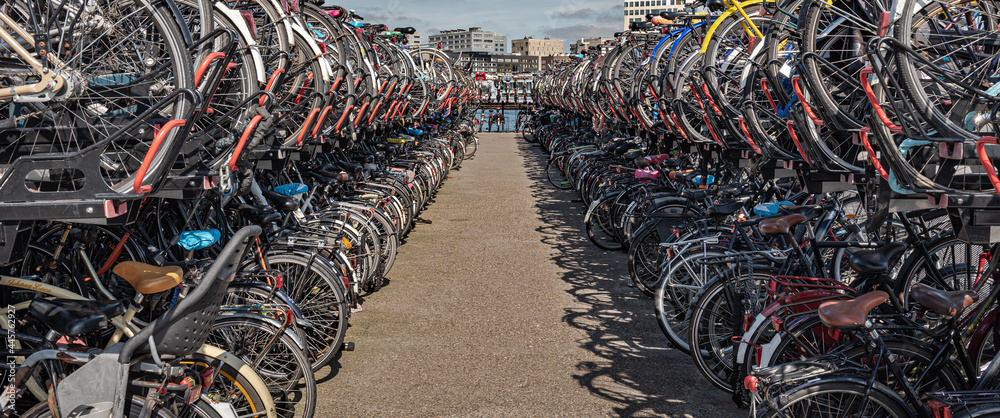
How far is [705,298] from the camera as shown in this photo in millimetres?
4418

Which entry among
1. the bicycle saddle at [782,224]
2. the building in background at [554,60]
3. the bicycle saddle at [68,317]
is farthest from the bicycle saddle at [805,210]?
the building in background at [554,60]

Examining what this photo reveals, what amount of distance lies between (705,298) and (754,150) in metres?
1.53

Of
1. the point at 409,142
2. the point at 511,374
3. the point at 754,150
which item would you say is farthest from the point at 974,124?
the point at 409,142

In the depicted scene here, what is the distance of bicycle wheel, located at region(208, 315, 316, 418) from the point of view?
3.62 m

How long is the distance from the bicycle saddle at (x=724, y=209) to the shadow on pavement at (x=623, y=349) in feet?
3.34

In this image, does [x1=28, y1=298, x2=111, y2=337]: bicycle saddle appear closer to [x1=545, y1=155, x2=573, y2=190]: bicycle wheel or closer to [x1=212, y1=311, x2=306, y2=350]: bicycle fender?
[x1=212, y1=311, x2=306, y2=350]: bicycle fender

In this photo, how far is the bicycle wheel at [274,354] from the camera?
362 centimetres

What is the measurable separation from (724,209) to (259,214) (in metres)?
3.34

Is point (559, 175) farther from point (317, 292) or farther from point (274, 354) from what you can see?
point (274, 354)

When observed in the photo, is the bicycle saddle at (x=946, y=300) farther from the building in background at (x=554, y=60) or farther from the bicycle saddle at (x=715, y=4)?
the building in background at (x=554, y=60)

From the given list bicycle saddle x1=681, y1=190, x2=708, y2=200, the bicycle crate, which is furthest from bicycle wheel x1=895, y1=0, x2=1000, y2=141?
bicycle saddle x1=681, y1=190, x2=708, y2=200

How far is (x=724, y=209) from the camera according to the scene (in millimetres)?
5477

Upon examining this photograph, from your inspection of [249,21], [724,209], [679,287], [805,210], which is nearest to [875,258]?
[805,210]

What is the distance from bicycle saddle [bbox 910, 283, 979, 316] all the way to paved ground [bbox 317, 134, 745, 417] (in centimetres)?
149
